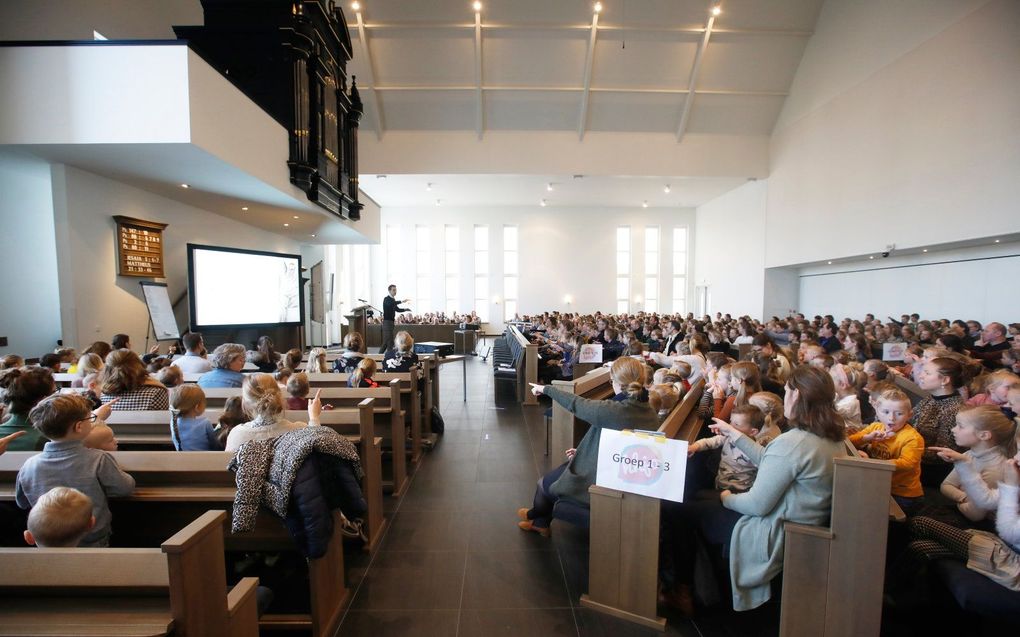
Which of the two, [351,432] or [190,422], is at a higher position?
[190,422]

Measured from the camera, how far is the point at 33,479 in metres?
1.79

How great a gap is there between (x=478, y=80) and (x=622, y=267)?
1088 cm

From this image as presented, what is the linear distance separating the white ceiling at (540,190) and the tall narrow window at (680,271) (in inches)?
55.4

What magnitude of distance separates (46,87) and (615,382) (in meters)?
6.02

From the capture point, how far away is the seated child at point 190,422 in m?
2.61

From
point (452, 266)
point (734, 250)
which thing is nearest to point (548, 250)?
point (452, 266)

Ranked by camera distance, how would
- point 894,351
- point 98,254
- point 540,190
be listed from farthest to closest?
point 540,190 < point 98,254 < point 894,351

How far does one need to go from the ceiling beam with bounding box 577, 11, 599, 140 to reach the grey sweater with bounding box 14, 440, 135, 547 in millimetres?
11931

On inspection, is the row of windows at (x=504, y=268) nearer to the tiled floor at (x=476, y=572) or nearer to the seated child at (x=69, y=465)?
the tiled floor at (x=476, y=572)

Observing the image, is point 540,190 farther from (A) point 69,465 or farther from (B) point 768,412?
(A) point 69,465

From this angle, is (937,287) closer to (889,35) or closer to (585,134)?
(889,35)

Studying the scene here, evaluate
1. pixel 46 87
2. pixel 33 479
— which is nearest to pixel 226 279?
pixel 46 87

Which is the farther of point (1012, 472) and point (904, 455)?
point (904, 455)

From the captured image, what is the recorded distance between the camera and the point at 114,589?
132 centimetres
